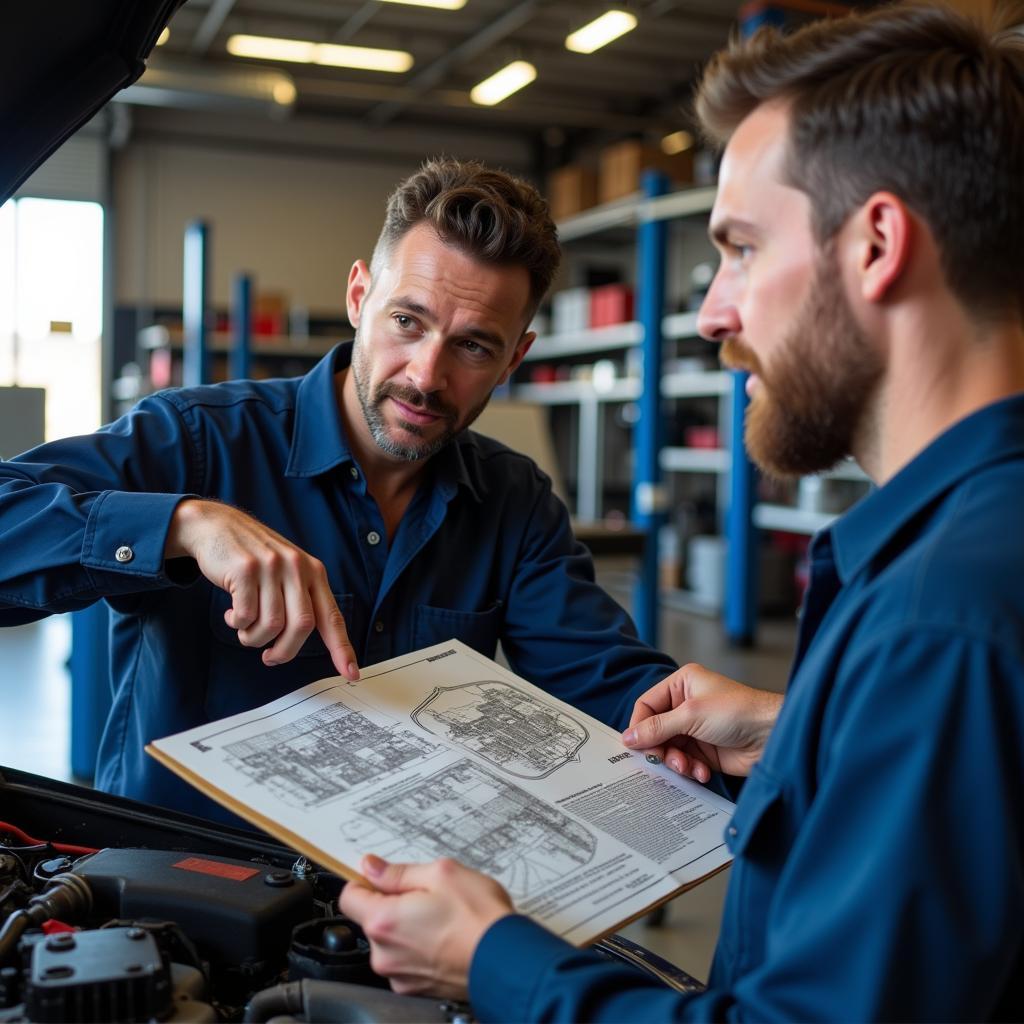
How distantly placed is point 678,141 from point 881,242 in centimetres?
1000

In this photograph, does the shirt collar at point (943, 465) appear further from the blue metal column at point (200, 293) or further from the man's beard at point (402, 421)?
the blue metal column at point (200, 293)

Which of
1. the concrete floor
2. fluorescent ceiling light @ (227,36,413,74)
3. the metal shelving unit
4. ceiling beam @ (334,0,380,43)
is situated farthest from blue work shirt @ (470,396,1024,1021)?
fluorescent ceiling light @ (227,36,413,74)

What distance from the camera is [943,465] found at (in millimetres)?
733

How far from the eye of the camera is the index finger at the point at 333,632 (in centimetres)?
101

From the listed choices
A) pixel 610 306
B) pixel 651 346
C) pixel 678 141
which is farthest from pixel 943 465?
pixel 678 141

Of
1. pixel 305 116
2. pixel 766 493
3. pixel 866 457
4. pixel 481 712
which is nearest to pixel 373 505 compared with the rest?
pixel 481 712

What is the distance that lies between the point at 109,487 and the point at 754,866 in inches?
34.5

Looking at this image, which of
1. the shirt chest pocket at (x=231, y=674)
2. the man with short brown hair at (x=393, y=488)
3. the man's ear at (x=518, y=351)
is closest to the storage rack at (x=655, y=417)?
the man's ear at (x=518, y=351)

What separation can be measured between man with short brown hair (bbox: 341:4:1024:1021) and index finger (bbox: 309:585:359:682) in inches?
10.4

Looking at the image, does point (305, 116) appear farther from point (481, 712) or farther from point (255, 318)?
point (481, 712)

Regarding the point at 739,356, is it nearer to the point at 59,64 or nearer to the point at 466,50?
the point at 59,64

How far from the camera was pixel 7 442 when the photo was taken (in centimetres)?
202

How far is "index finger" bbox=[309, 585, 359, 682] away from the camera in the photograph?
1.01 meters

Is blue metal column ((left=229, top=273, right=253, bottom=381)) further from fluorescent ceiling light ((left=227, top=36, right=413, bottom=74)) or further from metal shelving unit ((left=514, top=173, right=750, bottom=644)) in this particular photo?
fluorescent ceiling light ((left=227, top=36, right=413, bottom=74))
